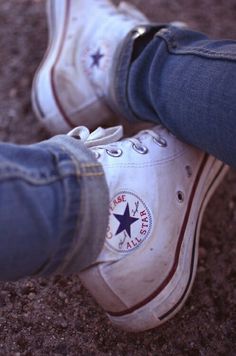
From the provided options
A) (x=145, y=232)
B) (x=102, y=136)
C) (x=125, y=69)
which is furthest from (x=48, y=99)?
(x=145, y=232)

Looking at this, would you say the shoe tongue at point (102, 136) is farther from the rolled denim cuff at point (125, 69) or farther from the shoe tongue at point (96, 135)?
the rolled denim cuff at point (125, 69)

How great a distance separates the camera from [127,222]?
668 mm

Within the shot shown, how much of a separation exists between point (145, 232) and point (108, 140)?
0.16 m

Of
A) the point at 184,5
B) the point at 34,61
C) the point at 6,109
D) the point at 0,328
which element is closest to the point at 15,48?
the point at 34,61

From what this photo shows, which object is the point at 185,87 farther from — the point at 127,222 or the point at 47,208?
the point at 47,208

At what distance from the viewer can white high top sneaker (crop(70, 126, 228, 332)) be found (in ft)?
2.19

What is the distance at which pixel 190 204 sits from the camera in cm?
79

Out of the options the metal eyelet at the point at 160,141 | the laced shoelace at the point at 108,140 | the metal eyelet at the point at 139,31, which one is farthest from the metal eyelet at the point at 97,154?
the metal eyelet at the point at 139,31

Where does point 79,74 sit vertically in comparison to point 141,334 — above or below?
above

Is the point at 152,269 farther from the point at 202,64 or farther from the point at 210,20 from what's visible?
the point at 210,20

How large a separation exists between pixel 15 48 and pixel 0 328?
2.21 feet

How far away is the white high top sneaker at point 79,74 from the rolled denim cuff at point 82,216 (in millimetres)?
406

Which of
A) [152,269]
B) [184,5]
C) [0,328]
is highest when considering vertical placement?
[184,5]

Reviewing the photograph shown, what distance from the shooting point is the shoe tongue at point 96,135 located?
0.72 meters
